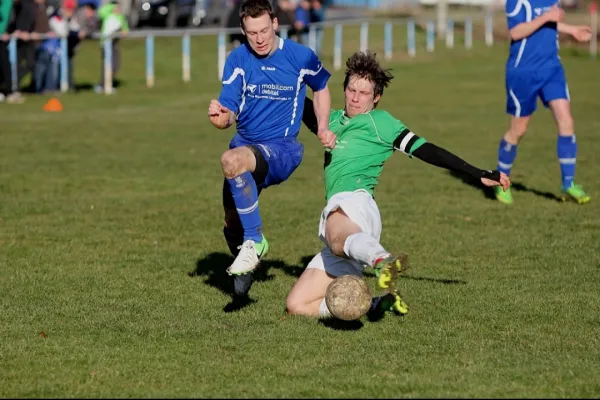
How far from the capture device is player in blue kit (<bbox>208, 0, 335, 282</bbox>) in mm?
7543

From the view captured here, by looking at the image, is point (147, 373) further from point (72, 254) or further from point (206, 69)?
point (206, 69)

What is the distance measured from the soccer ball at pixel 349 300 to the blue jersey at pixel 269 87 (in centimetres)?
144

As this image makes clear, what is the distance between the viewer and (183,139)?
60.3 feet

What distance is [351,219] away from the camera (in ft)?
24.3

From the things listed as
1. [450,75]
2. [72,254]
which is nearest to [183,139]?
[72,254]

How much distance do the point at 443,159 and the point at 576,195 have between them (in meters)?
5.68

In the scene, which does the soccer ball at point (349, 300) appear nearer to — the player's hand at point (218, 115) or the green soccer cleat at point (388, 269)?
the green soccer cleat at point (388, 269)

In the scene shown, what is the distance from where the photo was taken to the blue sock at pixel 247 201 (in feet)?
24.8

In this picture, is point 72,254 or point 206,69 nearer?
point 72,254

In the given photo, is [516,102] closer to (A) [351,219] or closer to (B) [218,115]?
(A) [351,219]

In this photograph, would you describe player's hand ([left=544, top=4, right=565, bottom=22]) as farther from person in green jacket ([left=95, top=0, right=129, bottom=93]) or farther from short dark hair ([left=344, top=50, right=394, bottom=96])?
person in green jacket ([left=95, top=0, right=129, bottom=93])

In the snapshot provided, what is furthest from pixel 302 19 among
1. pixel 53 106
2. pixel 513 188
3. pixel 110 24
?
pixel 513 188

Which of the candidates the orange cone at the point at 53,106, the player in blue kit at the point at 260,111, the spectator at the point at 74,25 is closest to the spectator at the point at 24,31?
the spectator at the point at 74,25

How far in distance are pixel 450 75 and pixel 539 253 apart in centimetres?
2260
